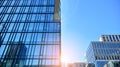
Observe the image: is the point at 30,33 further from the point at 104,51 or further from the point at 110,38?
the point at 110,38

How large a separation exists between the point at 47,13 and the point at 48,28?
4.58 meters

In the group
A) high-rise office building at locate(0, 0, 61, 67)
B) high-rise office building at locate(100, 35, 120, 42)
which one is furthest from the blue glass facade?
high-rise office building at locate(0, 0, 61, 67)

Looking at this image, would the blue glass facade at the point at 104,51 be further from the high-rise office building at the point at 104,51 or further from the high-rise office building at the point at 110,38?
the high-rise office building at the point at 110,38

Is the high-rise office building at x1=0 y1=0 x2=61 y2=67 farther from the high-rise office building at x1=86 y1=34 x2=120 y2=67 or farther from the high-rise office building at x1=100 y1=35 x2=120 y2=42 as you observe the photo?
the high-rise office building at x1=100 y1=35 x2=120 y2=42

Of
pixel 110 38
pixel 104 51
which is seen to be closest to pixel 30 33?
pixel 104 51

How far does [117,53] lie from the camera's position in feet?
338

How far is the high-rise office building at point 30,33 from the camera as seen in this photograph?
86.6 feet

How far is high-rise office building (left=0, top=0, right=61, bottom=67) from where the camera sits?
26.4m

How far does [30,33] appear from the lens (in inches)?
1206

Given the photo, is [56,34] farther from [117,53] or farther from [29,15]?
[117,53]

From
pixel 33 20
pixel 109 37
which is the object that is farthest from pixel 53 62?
pixel 109 37

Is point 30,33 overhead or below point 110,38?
below

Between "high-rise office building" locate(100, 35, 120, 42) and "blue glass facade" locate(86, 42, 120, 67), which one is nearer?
"blue glass facade" locate(86, 42, 120, 67)

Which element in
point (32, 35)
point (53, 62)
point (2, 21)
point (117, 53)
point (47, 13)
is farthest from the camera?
point (117, 53)
